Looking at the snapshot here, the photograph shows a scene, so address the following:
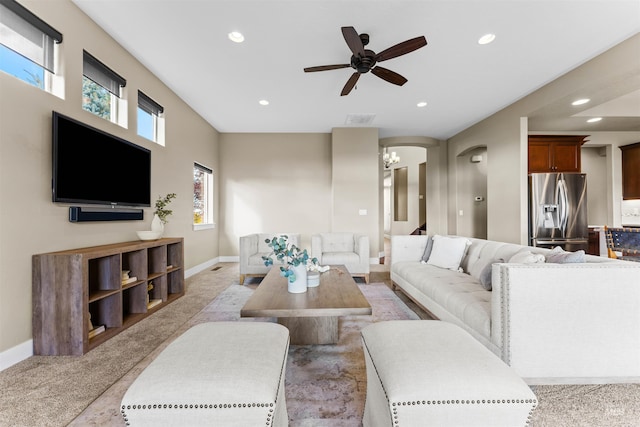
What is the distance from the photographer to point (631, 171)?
203 inches

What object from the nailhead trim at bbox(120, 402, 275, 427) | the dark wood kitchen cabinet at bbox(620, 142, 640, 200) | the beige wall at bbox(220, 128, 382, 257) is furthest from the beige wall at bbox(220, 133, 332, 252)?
the dark wood kitchen cabinet at bbox(620, 142, 640, 200)

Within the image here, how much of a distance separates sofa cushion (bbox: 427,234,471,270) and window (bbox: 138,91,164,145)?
3.88m

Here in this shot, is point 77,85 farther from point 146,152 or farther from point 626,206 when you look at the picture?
point 626,206

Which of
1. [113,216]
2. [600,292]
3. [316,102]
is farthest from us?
[316,102]

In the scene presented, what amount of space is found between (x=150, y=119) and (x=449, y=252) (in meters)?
4.13

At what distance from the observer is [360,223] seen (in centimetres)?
546

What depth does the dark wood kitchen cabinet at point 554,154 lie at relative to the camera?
176 inches

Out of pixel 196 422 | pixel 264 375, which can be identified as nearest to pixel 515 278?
pixel 264 375

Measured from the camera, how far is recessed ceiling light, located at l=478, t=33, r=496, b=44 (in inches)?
102

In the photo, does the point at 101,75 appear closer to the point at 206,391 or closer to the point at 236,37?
the point at 236,37

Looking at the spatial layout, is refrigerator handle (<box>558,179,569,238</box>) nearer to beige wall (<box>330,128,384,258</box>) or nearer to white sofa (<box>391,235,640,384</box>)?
beige wall (<box>330,128,384,258</box>)

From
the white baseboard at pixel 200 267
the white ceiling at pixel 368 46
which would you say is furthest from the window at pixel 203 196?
the white ceiling at pixel 368 46

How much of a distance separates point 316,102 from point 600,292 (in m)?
3.82

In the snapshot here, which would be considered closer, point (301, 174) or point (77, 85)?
point (77, 85)
